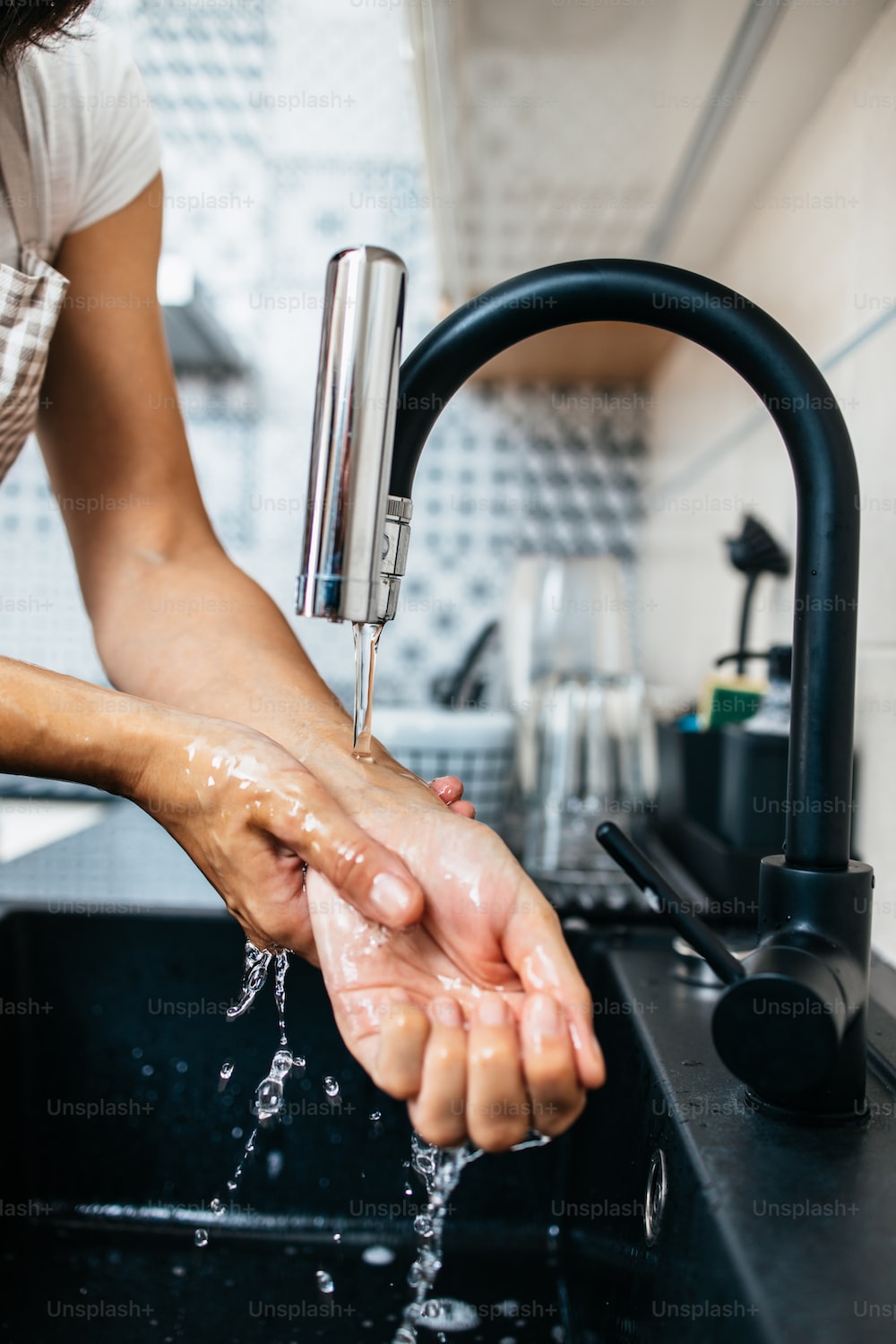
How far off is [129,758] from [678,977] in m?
0.36

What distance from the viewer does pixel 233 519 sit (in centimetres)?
170

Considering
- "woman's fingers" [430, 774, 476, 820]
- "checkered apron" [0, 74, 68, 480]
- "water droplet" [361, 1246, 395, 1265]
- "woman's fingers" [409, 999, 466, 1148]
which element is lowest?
"water droplet" [361, 1246, 395, 1265]

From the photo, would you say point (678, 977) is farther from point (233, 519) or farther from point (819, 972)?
point (233, 519)

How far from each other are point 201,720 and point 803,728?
26 cm

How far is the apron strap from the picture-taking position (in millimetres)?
585

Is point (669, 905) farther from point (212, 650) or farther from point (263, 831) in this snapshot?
point (212, 650)

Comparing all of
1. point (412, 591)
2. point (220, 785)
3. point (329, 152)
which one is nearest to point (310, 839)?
point (220, 785)

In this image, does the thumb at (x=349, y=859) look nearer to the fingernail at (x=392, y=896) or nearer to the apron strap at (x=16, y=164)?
the fingernail at (x=392, y=896)

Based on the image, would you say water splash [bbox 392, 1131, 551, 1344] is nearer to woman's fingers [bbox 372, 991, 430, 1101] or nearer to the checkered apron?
woman's fingers [bbox 372, 991, 430, 1101]

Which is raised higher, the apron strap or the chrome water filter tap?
the apron strap

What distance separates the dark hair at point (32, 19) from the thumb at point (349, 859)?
0.41 meters

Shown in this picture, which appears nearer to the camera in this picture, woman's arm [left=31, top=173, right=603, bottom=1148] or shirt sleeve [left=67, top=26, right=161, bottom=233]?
woman's arm [left=31, top=173, right=603, bottom=1148]

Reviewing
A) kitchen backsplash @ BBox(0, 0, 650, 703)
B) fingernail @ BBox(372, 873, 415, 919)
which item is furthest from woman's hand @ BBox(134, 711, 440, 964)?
kitchen backsplash @ BBox(0, 0, 650, 703)

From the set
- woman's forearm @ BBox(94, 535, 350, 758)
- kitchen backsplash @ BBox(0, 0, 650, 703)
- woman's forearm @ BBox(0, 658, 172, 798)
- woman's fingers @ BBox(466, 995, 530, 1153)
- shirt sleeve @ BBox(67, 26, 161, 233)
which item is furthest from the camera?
kitchen backsplash @ BBox(0, 0, 650, 703)
